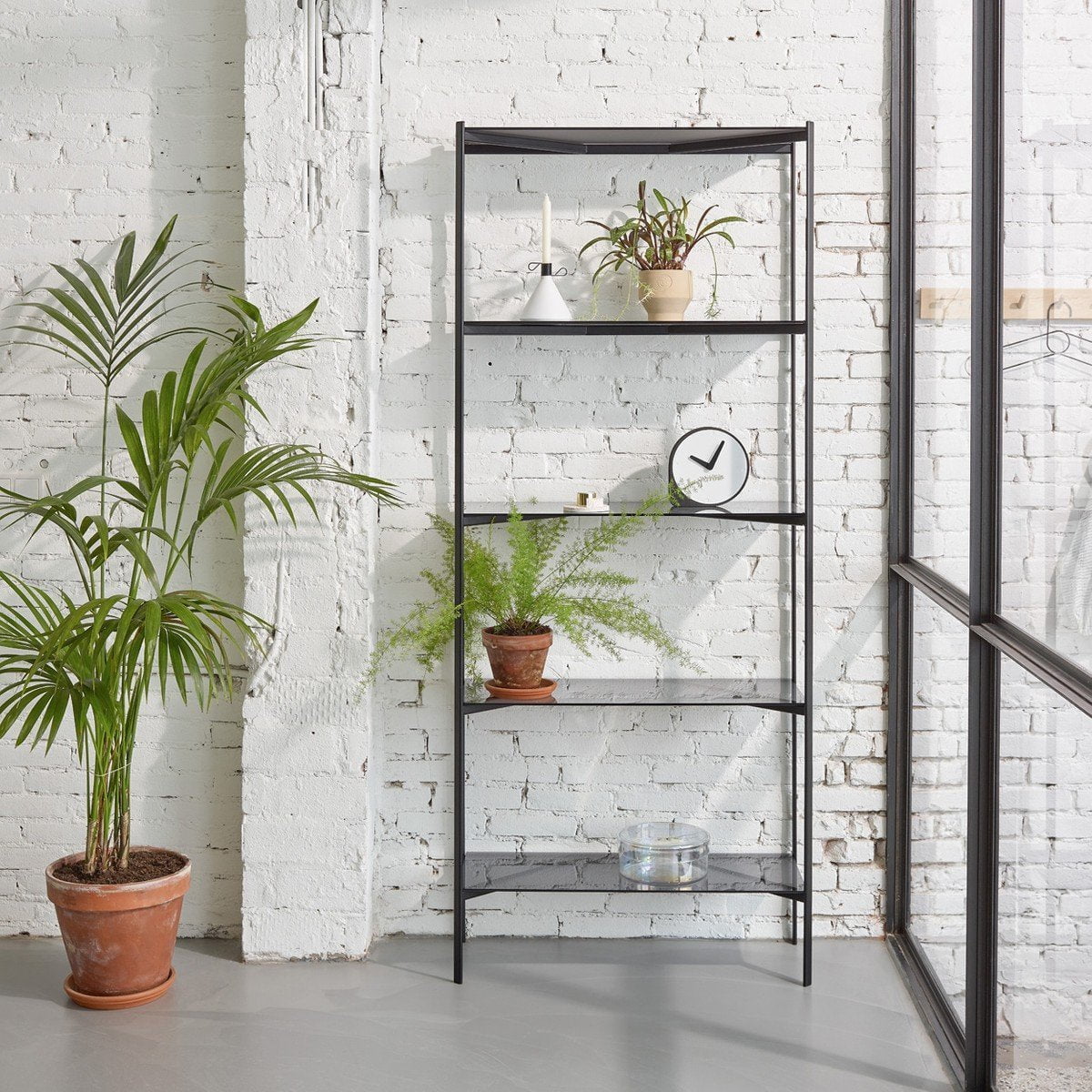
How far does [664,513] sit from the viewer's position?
107 inches

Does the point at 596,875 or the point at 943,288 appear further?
→ the point at 596,875

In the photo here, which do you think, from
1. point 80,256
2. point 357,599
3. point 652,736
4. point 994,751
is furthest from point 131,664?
point 994,751

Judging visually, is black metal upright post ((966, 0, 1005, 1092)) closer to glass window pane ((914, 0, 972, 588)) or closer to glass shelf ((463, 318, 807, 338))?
glass window pane ((914, 0, 972, 588))

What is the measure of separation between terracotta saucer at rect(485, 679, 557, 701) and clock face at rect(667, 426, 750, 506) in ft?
1.86

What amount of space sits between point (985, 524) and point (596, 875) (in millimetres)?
1293

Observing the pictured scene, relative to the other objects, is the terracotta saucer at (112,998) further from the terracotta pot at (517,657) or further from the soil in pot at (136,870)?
the terracotta pot at (517,657)

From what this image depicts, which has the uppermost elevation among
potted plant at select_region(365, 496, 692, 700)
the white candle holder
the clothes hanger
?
the white candle holder

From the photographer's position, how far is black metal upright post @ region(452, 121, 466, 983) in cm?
270

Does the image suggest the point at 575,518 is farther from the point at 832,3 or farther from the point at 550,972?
the point at 832,3

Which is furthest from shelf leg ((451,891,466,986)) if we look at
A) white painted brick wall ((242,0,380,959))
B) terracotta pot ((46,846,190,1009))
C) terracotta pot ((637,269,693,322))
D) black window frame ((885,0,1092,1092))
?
terracotta pot ((637,269,693,322))

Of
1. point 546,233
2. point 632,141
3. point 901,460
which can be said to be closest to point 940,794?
point 901,460

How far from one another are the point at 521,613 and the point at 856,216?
127 cm

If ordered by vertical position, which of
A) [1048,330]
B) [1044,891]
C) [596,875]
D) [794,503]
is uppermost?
[1048,330]

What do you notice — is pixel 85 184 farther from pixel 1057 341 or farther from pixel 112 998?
pixel 1057 341
